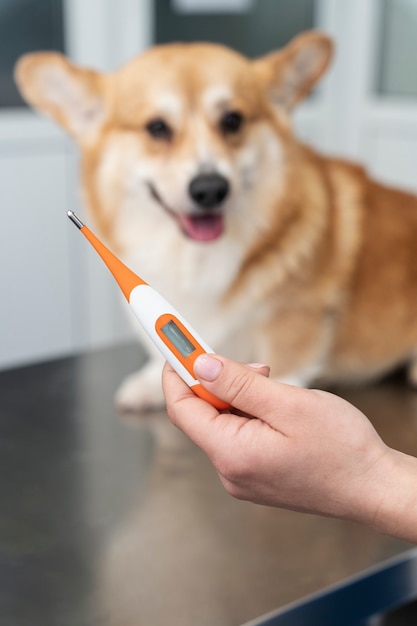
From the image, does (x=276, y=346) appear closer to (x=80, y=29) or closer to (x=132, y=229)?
(x=132, y=229)

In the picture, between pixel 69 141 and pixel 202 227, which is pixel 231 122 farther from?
pixel 69 141

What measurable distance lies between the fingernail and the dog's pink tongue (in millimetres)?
608

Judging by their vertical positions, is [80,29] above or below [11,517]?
above

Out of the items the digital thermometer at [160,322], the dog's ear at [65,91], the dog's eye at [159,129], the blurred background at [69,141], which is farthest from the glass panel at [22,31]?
the digital thermometer at [160,322]

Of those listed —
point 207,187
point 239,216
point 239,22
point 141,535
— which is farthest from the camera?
point 239,22

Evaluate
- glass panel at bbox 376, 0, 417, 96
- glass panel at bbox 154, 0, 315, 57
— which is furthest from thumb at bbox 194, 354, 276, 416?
glass panel at bbox 376, 0, 417, 96

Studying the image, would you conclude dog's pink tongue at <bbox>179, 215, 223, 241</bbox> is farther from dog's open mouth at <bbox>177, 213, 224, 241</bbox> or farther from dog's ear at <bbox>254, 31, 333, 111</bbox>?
dog's ear at <bbox>254, 31, 333, 111</bbox>

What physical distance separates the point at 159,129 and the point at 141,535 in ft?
1.96

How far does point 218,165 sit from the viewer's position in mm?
1068

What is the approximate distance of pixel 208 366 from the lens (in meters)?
0.51

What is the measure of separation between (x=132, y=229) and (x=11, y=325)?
977 millimetres

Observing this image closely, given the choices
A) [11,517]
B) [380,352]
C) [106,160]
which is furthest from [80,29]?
[11,517]

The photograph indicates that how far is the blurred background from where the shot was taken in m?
2.04

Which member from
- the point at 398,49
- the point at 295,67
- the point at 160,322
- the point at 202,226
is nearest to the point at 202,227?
the point at 202,226
